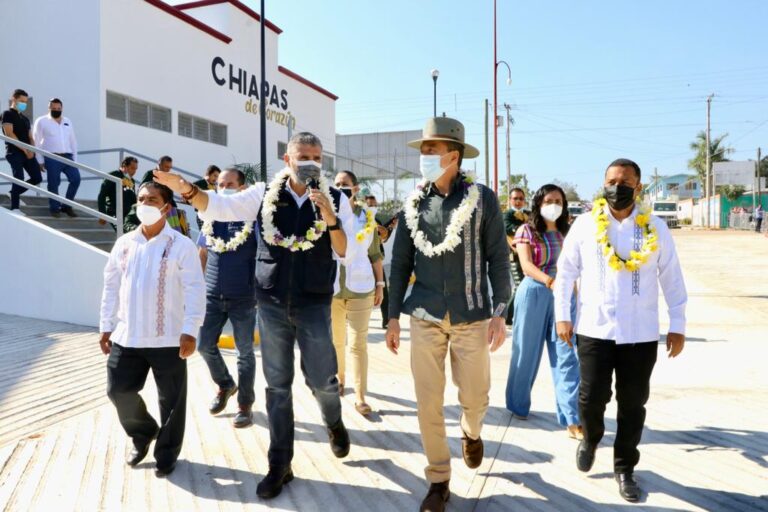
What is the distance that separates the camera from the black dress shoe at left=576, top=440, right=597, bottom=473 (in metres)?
3.79

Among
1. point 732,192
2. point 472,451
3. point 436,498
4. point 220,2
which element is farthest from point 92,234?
point 732,192

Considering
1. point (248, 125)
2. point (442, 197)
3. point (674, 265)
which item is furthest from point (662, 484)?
point (248, 125)

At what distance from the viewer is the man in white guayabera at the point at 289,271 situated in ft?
11.8

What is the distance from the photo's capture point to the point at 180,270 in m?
3.86

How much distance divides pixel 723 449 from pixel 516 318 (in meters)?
1.73

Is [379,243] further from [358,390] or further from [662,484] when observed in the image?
[662,484]

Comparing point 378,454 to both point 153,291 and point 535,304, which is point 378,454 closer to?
point 535,304

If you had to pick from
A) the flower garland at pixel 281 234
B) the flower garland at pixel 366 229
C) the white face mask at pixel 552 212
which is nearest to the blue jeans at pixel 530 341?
the white face mask at pixel 552 212

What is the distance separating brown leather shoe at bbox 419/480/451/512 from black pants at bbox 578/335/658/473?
106cm

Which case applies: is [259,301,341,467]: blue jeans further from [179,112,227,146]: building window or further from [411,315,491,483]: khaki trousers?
[179,112,227,146]: building window

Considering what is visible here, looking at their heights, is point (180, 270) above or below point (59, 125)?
below

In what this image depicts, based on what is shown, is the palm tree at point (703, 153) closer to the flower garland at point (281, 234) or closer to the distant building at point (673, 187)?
the distant building at point (673, 187)

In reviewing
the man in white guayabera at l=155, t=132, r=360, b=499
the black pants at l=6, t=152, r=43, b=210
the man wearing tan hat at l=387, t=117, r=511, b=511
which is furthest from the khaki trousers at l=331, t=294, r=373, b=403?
the black pants at l=6, t=152, r=43, b=210

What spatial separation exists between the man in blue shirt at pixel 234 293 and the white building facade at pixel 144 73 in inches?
410
